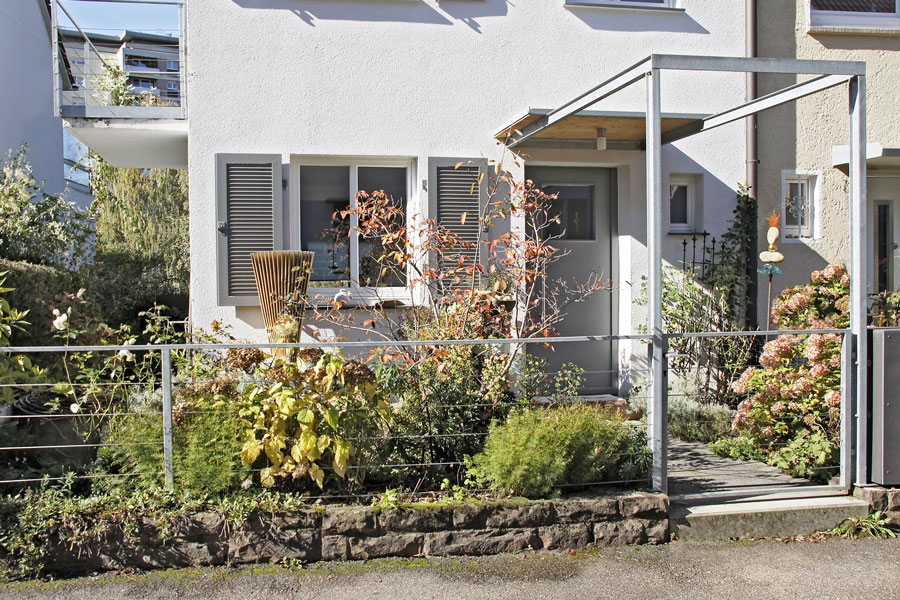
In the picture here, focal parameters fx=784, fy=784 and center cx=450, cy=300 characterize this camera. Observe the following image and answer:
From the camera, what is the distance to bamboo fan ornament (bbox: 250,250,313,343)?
20.9ft

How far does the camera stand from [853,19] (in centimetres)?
790

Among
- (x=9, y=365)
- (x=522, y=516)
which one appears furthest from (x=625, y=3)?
(x=9, y=365)

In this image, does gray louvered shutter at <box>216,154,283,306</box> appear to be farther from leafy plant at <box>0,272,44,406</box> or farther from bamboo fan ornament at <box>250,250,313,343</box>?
leafy plant at <box>0,272,44,406</box>

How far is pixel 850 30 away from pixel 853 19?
14.2 inches

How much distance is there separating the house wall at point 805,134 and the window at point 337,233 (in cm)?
363

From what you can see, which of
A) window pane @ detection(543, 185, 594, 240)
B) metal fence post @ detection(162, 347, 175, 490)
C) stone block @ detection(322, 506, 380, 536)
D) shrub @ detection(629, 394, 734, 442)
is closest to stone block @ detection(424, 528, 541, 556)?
stone block @ detection(322, 506, 380, 536)

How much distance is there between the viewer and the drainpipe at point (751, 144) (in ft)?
24.4

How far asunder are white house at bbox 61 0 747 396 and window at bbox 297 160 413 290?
15 mm

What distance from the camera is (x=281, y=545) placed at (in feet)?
14.0

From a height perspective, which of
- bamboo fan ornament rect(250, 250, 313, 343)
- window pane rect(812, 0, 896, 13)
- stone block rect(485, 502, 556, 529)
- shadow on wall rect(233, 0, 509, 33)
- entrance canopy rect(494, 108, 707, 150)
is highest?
window pane rect(812, 0, 896, 13)

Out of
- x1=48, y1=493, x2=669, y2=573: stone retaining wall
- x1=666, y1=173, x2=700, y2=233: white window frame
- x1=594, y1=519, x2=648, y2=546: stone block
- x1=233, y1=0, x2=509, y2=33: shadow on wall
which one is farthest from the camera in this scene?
x1=666, y1=173, x2=700, y2=233: white window frame

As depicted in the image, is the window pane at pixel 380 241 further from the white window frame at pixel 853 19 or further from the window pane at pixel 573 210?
the white window frame at pixel 853 19

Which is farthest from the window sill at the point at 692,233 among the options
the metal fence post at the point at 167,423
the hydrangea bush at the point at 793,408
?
the metal fence post at the point at 167,423

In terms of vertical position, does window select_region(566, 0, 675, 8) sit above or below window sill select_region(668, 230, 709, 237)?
above
